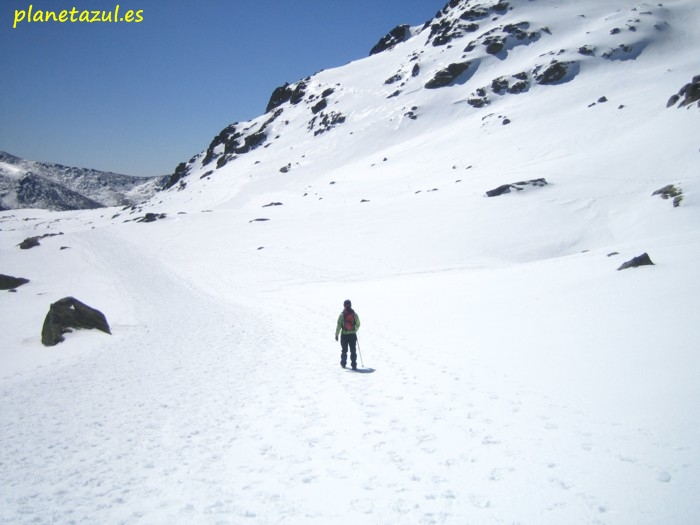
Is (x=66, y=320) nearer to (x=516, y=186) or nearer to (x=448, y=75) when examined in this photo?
(x=516, y=186)

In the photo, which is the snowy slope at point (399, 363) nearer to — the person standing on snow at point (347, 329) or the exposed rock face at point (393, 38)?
the person standing on snow at point (347, 329)

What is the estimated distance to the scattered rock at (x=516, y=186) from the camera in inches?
1402

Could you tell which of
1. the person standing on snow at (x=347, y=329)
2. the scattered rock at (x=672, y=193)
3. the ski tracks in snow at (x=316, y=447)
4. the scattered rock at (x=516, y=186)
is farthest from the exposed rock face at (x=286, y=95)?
the ski tracks in snow at (x=316, y=447)

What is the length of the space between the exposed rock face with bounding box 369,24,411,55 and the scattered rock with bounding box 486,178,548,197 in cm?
16024

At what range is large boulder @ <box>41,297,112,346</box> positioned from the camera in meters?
17.4

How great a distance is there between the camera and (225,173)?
382ft

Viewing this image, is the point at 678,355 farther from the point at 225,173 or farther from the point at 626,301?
the point at 225,173

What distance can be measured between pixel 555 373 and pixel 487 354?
2240 mm

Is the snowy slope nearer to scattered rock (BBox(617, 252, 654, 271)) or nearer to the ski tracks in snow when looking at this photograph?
the ski tracks in snow

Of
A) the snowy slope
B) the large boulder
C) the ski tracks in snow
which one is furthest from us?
the large boulder

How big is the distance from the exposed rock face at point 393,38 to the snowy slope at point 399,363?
5898 inches

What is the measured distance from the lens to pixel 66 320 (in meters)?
18.0

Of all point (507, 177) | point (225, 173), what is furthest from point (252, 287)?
point (225, 173)

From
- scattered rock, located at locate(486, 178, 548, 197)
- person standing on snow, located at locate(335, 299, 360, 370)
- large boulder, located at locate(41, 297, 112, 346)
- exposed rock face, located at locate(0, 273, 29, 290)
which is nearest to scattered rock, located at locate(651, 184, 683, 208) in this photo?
scattered rock, located at locate(486, 178, 548, 197)
